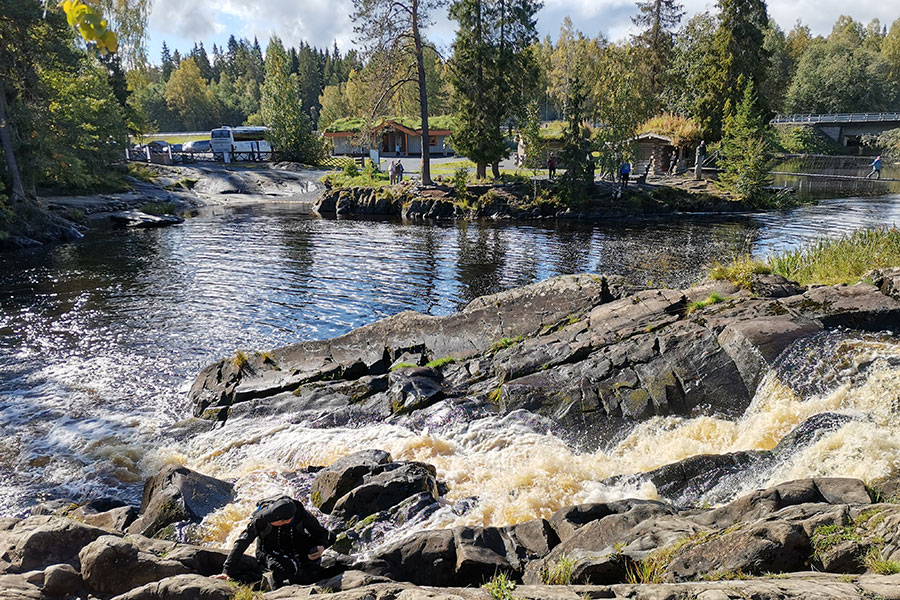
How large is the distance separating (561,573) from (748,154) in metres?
41.9

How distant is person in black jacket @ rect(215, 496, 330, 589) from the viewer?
6992 mm

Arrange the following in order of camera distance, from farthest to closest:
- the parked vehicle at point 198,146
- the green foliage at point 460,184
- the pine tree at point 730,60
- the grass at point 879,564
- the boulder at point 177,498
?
the parked vehicle at point 198,146, the pine tree at point 730,60, the green foliage at point 460,184, the boulder at point 177,498, the grass at point 879,564

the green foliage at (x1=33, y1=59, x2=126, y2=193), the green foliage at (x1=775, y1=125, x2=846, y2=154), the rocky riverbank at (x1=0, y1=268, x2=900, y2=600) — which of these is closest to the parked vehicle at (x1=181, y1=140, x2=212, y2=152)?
the green foliage at (x1=33, y1=59, x2=126, y2=193)

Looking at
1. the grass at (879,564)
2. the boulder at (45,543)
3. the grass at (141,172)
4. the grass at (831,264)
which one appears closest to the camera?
the grass at (879,564)

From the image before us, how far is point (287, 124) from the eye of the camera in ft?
227

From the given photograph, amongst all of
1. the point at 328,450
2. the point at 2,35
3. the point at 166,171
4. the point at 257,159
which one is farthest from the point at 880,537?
the point at 257,159

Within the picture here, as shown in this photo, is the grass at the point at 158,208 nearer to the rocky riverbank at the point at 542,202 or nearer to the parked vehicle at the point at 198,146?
the rocky riverbank at the point at 542,202

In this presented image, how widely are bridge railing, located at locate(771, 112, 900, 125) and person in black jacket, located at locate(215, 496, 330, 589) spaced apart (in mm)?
87609

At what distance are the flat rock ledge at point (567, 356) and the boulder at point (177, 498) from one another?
3.13 meters

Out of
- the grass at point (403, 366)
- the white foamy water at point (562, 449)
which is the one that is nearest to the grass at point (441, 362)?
the grass at point (403, 366)

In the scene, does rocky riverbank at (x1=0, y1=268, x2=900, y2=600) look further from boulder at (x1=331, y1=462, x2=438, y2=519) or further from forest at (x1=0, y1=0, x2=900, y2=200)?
forest at (x1=0, y1=0, x2=900, y2=200)

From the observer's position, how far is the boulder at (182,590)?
6172 millimetres

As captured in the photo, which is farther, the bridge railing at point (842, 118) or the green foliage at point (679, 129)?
the bridge railing at point (842, 118)

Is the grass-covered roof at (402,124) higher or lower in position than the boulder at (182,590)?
higher
